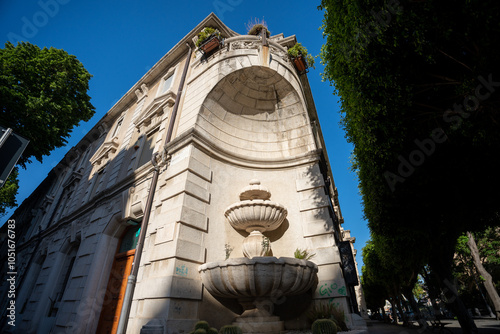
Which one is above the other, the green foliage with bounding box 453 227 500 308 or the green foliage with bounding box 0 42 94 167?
the green foliage with bounding box 0 42 94 167

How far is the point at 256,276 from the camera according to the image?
4.63m

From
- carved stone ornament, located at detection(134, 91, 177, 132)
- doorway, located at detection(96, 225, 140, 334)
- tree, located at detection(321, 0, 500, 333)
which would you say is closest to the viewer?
tree, located at detection(321, 0, 500, 333)

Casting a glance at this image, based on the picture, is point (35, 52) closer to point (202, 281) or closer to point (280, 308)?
point (202, 281)

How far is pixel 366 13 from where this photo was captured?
372cm

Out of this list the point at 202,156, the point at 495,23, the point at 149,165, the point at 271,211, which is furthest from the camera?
the point at 149,165

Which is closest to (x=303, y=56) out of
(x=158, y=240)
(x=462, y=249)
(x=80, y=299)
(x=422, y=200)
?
(x=422, y=200)

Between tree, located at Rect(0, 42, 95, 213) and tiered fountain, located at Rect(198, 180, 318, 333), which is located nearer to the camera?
tiered fountain, located at Rect(198, 180, 318, 333)

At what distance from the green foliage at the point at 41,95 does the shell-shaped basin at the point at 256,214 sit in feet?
32.7

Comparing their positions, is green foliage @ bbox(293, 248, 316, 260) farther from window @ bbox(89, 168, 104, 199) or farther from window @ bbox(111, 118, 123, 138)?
window @ bbox(111, 118, 123, 138)

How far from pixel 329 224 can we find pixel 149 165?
Answer: 6605 millimetres

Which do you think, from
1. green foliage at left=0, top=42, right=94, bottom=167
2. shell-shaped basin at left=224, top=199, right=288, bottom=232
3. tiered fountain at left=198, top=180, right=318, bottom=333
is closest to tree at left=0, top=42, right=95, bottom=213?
green foliage at left=0, top=42, right=94, bottom=167

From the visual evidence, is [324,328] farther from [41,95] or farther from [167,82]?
[41,95]

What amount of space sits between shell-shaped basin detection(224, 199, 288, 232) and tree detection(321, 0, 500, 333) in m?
2.84

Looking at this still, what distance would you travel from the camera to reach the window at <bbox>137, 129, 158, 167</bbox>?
982cm
